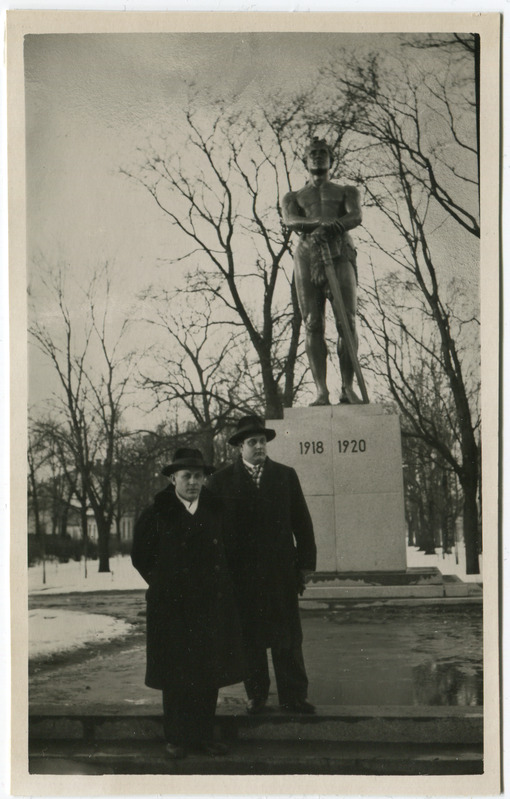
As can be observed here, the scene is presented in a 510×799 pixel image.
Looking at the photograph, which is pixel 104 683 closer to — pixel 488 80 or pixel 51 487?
pixel 51 487

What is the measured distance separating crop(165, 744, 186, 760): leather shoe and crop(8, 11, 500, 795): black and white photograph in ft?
0.04

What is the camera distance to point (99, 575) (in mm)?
4891

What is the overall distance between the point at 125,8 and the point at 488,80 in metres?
1.80

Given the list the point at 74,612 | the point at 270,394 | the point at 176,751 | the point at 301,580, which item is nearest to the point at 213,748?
the point at 176,751

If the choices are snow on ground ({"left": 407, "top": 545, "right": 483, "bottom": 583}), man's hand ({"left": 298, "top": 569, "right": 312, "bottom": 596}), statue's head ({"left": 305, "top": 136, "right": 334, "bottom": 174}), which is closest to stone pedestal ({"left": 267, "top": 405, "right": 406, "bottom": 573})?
snow on ground ({"left": 407, "top": 545, "right": 483, "bottom": 583})

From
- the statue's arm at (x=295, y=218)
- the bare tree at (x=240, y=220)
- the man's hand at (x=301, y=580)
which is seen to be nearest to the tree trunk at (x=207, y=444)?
the bare tree at (x=240, y=220)

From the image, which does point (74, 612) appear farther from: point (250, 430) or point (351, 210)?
point (351, 210)

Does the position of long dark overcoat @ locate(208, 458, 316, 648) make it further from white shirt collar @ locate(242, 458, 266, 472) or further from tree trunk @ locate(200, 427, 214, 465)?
tree trunk @ locate(200, 427, 214, 465)

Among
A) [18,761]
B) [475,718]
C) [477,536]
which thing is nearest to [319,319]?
[477,536]

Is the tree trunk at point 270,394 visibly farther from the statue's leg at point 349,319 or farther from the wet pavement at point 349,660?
the wet pavement at point 349,660

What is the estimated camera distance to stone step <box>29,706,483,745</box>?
4.29 meters

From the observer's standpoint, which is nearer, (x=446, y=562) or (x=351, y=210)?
(x=446, y=562)

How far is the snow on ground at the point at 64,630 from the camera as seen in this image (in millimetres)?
4672

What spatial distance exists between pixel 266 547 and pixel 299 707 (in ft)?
2.36
